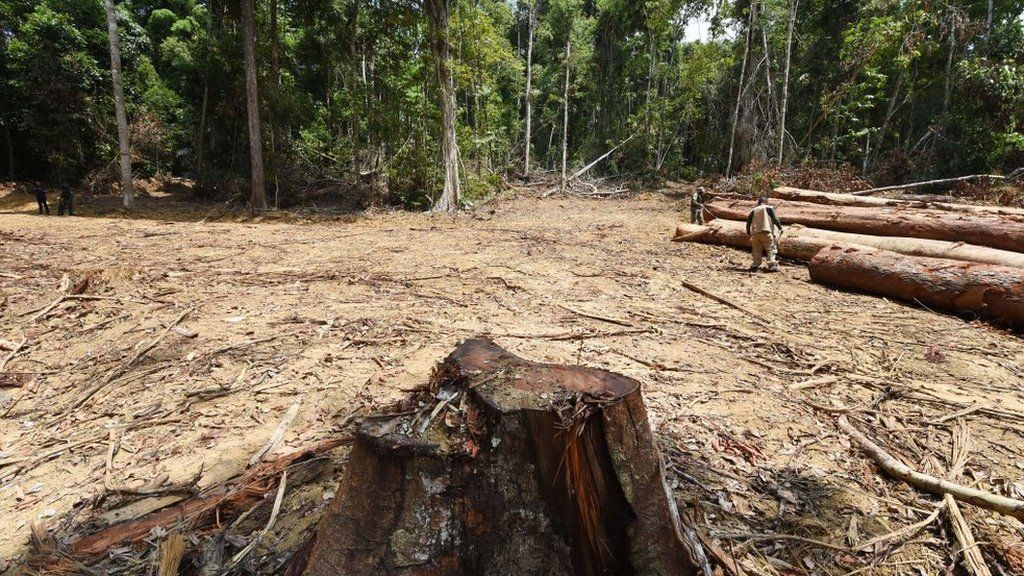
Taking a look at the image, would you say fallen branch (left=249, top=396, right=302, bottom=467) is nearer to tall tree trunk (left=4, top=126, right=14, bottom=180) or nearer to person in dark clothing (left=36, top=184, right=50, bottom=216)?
person in dark clothing (left=36, top=184, right=50, bottom=216)

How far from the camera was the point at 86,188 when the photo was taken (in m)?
19.6

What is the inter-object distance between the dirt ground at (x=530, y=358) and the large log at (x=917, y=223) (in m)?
2.07

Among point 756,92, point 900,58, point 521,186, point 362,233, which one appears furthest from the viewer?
point 521,186

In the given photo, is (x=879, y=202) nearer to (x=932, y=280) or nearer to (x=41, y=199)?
(x=932, y=280)

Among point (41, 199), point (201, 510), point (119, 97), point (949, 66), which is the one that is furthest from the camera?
point (949, 66)

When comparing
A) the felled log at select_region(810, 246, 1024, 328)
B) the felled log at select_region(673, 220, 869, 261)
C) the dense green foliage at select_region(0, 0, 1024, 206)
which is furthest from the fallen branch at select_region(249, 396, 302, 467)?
the dense green foliage at select_region(0, 0, 1024, 206)

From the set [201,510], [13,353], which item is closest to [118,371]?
[13,353]

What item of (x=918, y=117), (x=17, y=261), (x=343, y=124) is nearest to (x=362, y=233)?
(x=17, y=261)

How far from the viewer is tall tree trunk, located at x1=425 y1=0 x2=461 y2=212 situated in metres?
15.4

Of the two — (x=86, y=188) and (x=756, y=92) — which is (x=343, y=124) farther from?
(x=756, y=92)

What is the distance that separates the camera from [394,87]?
18562mm

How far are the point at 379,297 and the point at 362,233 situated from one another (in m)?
6.54

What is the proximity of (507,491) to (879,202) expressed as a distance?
41.1 feet

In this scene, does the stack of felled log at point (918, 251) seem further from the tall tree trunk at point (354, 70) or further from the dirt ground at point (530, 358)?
the tall tree trunk at point (354, 70)
